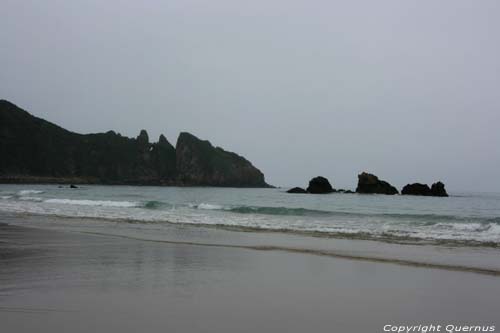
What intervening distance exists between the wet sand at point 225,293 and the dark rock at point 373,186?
248ft

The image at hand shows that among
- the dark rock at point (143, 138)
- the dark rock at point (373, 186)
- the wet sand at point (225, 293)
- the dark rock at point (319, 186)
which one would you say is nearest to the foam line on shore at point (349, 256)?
the wet sand at point (225, 293)

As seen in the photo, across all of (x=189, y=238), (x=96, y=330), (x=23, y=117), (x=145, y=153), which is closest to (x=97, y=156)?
(x=145, y=153)

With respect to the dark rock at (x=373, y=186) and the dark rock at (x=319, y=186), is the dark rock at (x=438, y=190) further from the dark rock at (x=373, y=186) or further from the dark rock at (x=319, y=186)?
the dark rock at (x=319, y=186)

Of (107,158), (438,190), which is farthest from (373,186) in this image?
(107,158)

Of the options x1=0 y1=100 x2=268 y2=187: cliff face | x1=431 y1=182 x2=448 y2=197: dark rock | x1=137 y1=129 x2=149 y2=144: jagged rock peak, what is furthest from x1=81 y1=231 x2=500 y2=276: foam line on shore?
x1=137 y1=129 x2=149 y2=144: jagged rock peak

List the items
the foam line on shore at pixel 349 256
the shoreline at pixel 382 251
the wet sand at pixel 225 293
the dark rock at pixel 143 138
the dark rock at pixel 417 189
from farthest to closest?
the dark rock at pixel 143 138 < the dark rock at pixel 417 189 < the shoreline at pixel 382 251 < the foam line on shore at pixel 349 256 < the wet sand at pixel 225 293

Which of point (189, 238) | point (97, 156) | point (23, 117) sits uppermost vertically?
point (23, 117)

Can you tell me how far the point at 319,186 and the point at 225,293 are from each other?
3074 inches

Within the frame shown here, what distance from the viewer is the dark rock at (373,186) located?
81062mm

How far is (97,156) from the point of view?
138875mm

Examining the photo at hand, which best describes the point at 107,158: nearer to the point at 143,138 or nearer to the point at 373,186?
the point at 143,138

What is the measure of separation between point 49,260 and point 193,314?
440 cm

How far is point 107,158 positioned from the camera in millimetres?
139500

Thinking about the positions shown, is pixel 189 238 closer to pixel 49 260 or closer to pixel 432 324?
pixel 49 260
